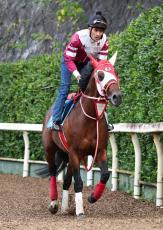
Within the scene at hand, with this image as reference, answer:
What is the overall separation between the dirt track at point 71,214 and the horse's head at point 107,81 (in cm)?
140

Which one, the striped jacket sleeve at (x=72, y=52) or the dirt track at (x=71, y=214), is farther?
the striped jacket sleeve at (x=72, y=52)

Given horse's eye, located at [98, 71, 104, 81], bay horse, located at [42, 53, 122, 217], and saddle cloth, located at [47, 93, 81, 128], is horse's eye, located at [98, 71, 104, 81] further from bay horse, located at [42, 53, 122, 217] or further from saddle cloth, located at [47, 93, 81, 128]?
saddle cloth, located at [47, 93, 81, 128]

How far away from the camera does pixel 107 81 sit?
939 centimetres

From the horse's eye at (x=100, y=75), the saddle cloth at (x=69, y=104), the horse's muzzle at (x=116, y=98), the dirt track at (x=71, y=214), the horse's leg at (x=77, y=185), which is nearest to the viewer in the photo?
the dirt track at (x=71, y=214)

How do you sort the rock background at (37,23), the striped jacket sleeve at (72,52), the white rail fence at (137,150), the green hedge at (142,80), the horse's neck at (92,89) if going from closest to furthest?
the horse's neck at (92,89) → the striped jacket sleeve at (72,52) → the white rail fence at (137,150) → the green hedge at (142,80) → the rock background at (37,23)

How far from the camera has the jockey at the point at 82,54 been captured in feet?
32.8

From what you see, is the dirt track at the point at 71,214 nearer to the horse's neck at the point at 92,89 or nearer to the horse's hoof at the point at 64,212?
the horse's hoof at the point at 64,212

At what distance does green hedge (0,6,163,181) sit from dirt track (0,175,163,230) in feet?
2.48

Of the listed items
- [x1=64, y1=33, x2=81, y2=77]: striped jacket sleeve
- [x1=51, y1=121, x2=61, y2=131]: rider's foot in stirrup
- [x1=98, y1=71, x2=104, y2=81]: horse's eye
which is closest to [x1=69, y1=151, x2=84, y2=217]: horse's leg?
[x1=51, y1=121, x2=61, y2=131]: rider's foot in stirrup

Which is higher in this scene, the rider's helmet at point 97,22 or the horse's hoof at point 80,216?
the rider's helmet at point 97,22

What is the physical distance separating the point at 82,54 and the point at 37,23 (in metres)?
13.0

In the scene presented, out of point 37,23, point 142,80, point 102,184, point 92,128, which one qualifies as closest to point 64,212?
point 102,184

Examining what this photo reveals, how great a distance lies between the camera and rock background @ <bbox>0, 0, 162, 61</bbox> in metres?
20.5

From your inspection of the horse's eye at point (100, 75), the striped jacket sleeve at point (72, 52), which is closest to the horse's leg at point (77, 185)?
the horse's eye at point (100, 75)
